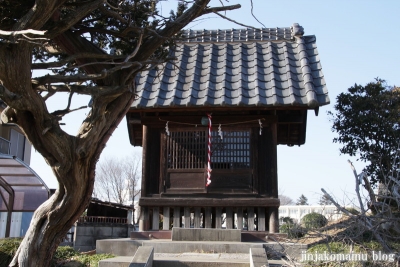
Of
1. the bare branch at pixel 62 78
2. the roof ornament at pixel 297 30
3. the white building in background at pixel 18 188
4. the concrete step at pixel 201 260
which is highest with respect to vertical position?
the roof ornament at pixel 297 30

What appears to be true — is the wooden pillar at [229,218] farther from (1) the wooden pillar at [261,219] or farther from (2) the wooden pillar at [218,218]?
(1) the wooden pillar at [261,219]

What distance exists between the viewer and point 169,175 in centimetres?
1112

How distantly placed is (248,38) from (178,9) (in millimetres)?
6100

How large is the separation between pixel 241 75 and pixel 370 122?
6.80m

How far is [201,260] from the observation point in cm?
790

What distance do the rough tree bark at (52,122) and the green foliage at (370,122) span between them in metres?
11.8

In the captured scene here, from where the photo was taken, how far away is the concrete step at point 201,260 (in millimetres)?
7648

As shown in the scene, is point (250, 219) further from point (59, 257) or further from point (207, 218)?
point (59, 257)

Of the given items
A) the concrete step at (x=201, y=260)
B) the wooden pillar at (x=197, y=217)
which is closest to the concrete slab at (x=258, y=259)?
the concrete step at (x=201, y=260)

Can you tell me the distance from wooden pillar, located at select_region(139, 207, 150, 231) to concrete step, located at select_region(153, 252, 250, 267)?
6.54 feet

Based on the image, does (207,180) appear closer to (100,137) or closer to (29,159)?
(100,137)

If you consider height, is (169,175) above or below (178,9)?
below

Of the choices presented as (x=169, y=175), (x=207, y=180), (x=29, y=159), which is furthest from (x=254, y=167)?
(x=29, y=159)

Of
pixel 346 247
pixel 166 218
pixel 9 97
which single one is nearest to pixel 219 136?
pixel 166 218
